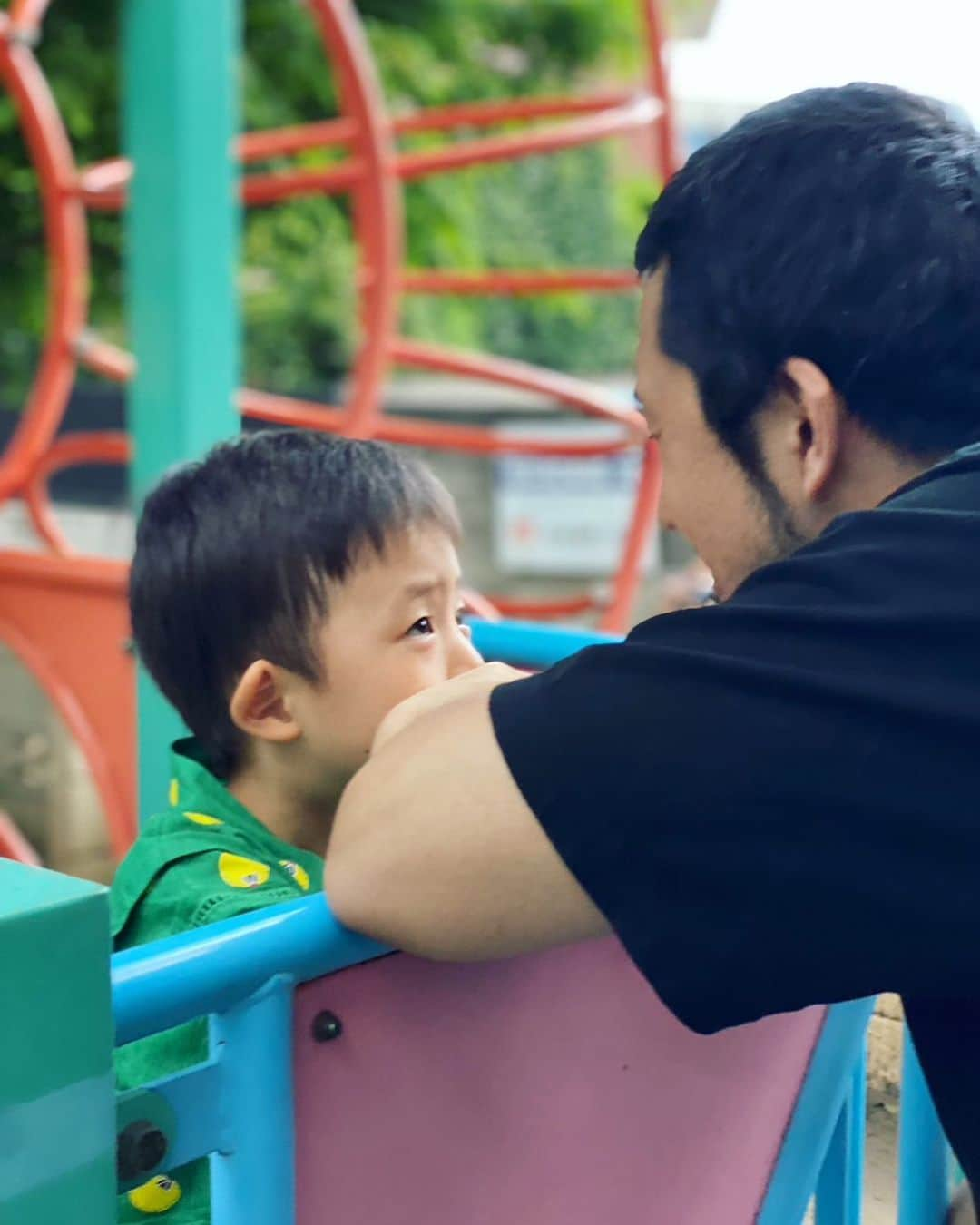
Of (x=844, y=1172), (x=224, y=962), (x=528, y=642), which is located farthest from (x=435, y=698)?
(x=528, y=642)

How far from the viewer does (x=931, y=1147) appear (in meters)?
1.17

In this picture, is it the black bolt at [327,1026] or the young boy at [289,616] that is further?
the young boy at [289,616]

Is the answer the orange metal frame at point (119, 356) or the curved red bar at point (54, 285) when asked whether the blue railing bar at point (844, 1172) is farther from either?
the curved red bar at point (54, 285)

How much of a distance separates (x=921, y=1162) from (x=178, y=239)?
1.67m

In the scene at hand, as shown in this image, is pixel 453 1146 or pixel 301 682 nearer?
pixel 453 1146

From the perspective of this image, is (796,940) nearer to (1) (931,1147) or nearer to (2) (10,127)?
(1) (931,1147)

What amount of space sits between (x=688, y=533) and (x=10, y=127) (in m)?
5.22

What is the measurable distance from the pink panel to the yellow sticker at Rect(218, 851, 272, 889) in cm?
21

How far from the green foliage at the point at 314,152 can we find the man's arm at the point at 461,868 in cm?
505

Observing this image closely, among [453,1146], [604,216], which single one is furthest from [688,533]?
[604,216]

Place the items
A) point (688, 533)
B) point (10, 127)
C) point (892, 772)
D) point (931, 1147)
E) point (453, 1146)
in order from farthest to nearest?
1. point (10, 127)
2. point (931, 1147)
3. point (688, 533)
4. point (453, 1146)
5. point (892, 772)

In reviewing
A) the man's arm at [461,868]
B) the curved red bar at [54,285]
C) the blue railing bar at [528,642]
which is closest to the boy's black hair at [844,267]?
the man's arm at [461,868]

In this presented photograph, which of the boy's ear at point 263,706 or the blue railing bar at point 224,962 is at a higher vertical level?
the blue railing bar at point 224,962

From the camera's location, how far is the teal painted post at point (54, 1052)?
0.62 metres
